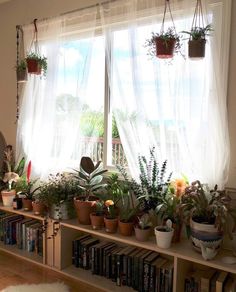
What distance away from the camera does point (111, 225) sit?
227cm

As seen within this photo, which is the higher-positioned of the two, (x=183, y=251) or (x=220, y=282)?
(x=183, y=251)

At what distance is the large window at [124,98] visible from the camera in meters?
2.07

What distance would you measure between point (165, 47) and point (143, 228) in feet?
4.00

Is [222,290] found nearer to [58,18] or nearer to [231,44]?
[231,44]

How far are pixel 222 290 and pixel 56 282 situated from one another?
1.23 meters

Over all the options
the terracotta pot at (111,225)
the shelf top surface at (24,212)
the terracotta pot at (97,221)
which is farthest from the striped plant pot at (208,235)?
the shelf top surface at (24,212)

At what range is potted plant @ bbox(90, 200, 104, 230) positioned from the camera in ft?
7.61

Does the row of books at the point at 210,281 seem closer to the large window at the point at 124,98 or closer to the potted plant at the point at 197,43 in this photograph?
the large window at the point at 124,98

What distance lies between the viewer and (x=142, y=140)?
2.33 metres

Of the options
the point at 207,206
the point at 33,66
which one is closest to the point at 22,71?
the point at 33,66

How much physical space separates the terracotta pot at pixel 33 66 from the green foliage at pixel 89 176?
2.95ft

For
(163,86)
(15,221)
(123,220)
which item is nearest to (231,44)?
(163,86)

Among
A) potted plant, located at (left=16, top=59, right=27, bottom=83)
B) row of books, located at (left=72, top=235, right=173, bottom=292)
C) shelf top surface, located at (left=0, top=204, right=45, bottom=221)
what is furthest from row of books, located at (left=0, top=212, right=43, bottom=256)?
potted plant, located at (left=16, top=59, right=27, bottom=83)

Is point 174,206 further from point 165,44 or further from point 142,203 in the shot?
point 165,44
